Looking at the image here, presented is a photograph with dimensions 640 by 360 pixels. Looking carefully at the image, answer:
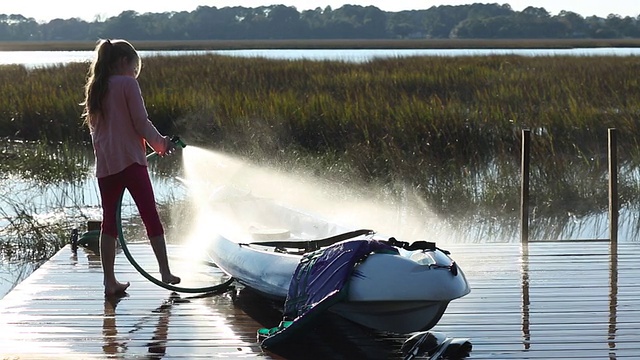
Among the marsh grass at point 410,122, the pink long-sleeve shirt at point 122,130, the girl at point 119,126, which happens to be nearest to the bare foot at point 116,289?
the girl at point 119,126

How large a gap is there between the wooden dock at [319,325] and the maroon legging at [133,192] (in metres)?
0.51

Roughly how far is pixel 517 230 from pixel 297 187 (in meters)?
2.84

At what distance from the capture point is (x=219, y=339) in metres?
5.98

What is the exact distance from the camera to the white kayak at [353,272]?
5.54 meters

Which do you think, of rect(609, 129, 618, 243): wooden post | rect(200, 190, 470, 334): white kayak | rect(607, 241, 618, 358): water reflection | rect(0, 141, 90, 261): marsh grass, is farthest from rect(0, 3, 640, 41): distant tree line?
rect(607, 241, 618, 358): water reflection

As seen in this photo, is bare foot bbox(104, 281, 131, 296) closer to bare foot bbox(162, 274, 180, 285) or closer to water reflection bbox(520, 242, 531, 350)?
bare foot bbox(162, 274, 180, 285)

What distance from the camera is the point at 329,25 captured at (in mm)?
95188

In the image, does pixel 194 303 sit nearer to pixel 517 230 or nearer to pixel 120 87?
pixel 120 87

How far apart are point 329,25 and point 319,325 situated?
9000cm

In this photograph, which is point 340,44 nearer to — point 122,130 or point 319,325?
point 122,130

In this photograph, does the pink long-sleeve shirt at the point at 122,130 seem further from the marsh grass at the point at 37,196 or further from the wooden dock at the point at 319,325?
the marsh grass at the point at 37,196

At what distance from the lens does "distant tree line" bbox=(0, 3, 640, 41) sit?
88875 millimetres

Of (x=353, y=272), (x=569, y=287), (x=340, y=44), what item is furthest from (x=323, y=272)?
(x=340, y=44)

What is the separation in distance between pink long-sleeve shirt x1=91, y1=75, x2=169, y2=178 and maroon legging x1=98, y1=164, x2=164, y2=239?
0.16 ft
